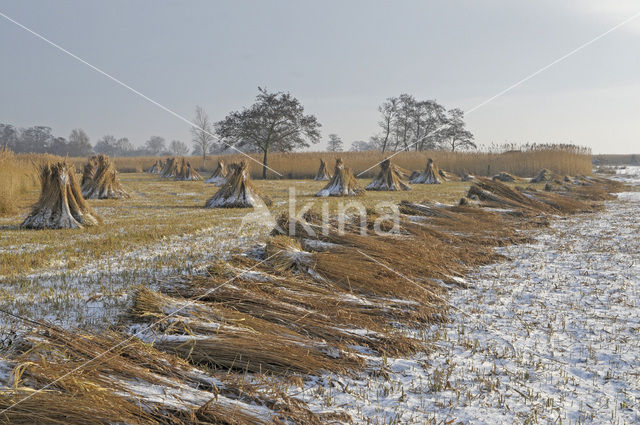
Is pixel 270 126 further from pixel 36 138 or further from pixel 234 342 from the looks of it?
pixel 36 138

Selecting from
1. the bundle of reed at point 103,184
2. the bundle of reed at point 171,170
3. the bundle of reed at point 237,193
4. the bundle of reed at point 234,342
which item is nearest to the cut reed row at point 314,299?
the bundle of reed at point 234,342

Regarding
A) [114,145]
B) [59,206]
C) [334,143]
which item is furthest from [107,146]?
[59,206]

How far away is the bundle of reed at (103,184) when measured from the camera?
1385 centimetres

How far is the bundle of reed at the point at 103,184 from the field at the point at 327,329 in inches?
303

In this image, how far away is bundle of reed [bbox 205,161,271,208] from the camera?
36.7 feet

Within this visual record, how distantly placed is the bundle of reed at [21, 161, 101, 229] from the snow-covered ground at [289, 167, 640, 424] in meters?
7.02

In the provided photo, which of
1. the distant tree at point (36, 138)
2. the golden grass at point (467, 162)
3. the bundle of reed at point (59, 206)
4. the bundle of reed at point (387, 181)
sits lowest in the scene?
the bundle of reed at point (59, 206)

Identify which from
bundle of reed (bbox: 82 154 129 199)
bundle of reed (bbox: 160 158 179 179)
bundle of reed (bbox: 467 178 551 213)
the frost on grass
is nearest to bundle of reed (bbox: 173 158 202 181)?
bundle of reed (bbox: 160 158 179 179)

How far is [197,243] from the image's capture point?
20.6ft

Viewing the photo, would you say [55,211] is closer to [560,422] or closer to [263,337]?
[263,337]

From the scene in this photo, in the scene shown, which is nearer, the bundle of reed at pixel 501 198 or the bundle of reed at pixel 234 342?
the bundle of reed at pixel 234 342

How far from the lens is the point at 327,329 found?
3.00 m

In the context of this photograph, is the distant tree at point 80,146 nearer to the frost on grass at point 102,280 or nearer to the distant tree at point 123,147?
the distant tree at point 123,147

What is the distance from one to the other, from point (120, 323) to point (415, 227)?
506cm
